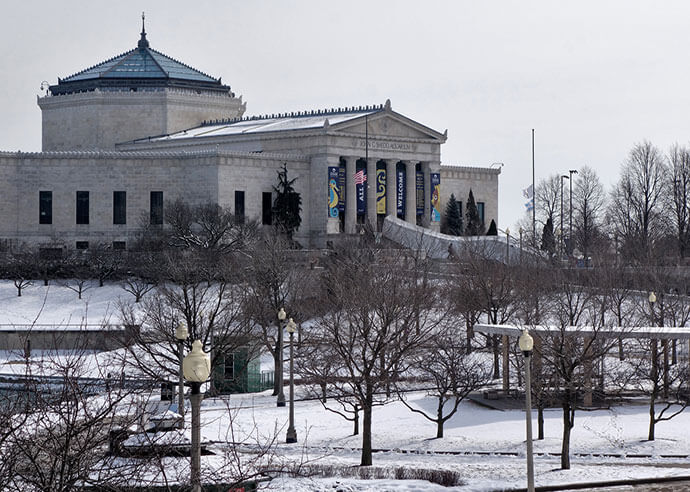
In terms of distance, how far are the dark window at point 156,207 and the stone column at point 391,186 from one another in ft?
64.1

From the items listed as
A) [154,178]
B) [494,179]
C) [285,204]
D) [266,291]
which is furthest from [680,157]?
[266,291]

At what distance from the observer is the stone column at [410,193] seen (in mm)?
104812

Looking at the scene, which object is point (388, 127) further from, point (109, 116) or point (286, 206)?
point (109, 116)

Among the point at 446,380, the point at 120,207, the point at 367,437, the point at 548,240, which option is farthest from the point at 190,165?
the point at 367,437

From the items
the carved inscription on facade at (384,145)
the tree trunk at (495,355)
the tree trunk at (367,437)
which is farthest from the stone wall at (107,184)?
the tree trunk at (367,437)

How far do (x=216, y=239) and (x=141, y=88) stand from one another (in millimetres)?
36658

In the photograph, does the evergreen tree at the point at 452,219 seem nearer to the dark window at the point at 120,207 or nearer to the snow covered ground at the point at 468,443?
the dark window at the point at 120,207

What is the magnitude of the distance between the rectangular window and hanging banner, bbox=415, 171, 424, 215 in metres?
31.0

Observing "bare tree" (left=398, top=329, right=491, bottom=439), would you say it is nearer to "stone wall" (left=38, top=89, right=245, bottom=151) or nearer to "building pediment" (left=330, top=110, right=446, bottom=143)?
"building pediment" (left=330, top=110, right=446, bottom=143)

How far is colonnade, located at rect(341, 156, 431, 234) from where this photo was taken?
331 ft

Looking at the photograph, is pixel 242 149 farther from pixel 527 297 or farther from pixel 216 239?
pixel 527 297

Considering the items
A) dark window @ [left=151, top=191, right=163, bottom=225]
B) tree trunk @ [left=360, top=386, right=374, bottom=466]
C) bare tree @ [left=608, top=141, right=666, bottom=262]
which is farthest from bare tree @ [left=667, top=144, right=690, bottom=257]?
tree trunk @ [left=360, top=386, right=374, bottom=466]

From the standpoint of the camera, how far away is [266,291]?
5806 cm

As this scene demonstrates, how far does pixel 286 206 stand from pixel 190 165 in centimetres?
826
